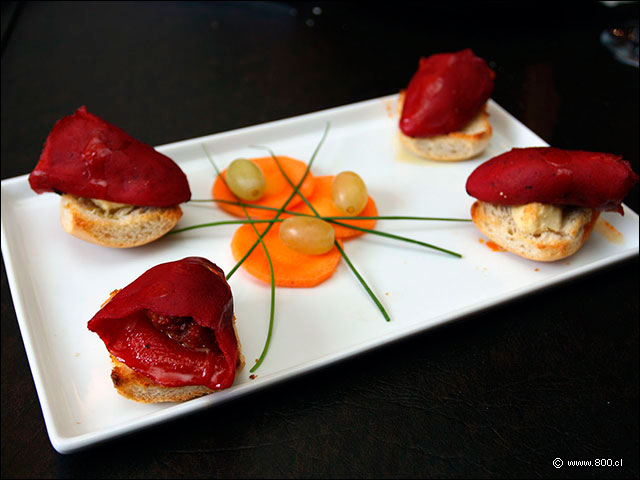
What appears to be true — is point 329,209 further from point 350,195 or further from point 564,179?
point 564,179

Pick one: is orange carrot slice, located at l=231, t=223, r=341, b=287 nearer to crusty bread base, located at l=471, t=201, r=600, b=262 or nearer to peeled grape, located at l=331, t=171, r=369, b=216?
Result: peeled grape, located at l=331, t=171, r=369, b=216

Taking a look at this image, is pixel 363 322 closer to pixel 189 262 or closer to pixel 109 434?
pixel 189 262

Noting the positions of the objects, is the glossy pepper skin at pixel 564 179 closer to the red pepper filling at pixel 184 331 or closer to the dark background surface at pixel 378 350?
the dark background surface at pixel 378 350

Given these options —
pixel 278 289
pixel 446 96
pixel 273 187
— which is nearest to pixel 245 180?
pixel 273 187

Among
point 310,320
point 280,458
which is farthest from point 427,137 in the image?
point 280,458

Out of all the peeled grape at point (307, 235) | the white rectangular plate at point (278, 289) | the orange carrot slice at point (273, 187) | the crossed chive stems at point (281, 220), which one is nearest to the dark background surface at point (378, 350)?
the white rectangular plate at point (278, 289)
